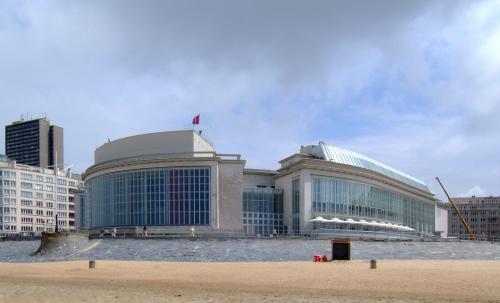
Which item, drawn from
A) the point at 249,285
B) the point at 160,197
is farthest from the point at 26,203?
the point at 249,285

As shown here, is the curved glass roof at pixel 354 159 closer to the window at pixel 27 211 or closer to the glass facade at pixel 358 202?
the glass facade at pixel 358 202

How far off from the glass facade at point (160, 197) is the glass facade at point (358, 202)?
1691 centimetres

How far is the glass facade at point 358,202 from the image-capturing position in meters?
90.8

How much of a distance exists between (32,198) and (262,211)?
100 meters

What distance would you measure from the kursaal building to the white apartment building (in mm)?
71835

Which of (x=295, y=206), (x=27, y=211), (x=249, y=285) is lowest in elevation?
(x=27, y=211)

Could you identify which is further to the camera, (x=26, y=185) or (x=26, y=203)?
(x=26, y=185)

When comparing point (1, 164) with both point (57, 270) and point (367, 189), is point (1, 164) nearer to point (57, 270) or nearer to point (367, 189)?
point (367, 189)

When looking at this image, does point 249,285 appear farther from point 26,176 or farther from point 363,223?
point 26,176

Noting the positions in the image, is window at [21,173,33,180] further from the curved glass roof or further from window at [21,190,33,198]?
the curved glass roof

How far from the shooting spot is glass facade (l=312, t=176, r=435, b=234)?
90750 mm

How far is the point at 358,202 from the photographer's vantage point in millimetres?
96562

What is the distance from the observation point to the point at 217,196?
88812mm

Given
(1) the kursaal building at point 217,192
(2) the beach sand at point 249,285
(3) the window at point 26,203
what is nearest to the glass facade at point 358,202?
(1) the kursaal building at point 217,192
